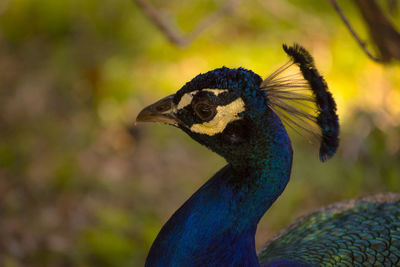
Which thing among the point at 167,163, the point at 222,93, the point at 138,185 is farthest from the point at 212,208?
the point at 167,163

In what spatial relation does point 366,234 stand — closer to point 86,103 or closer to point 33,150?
point 33,150

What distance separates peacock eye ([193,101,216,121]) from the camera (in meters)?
1.26

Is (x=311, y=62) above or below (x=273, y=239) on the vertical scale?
above

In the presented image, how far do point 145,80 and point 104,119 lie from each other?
1.72ft

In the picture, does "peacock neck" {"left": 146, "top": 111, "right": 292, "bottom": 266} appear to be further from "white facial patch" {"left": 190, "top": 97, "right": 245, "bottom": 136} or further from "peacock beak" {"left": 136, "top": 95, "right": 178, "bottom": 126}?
"peacock beak" {"left": 136, "top": 95, "right": 178, "bottom": 126}

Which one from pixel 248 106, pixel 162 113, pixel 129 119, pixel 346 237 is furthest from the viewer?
pixel 129 119

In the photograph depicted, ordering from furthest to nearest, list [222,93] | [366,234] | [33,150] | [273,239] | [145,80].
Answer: [145,80] < [33,150] < [273,239] < [366,234] < [222,93]

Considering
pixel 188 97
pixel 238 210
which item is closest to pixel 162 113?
pixel 188 97

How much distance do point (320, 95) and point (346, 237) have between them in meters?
0.55

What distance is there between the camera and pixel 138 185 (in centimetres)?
318

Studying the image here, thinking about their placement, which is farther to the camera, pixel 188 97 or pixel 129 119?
pixel 129 119

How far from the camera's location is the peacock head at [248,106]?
4.05 ft

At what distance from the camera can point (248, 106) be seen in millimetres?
1234

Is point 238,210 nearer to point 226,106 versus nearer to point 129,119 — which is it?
point 226,106
